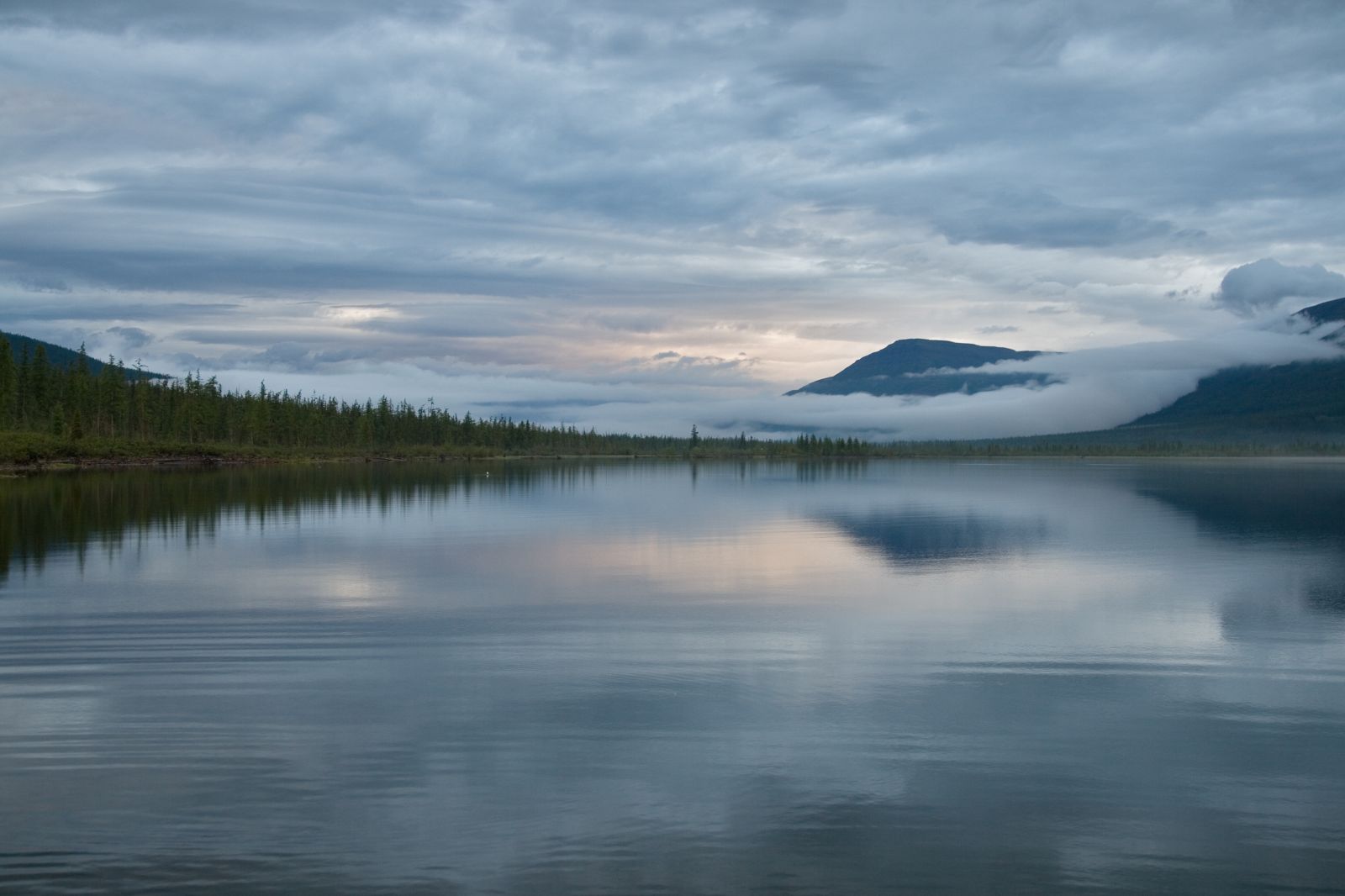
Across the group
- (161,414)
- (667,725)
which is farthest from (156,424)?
(667,725)

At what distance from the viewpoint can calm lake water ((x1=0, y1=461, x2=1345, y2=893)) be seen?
29.2 feet

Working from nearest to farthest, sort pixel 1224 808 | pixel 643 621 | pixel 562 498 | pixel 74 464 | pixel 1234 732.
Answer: pixel 1224 808
pixel 1234 732
pixel 643 621
pixel 562 498
pixel 74 464

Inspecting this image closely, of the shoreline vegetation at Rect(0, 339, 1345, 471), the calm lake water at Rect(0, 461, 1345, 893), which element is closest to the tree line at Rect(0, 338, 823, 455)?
the shoreline vegetation at Rect(0, 339, 1345, 471)

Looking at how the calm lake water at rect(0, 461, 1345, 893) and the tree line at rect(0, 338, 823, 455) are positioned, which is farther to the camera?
the tree line at rect(0, 338, 823, 455)

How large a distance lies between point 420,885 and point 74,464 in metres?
112

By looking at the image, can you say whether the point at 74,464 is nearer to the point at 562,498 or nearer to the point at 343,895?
the point at 562,498

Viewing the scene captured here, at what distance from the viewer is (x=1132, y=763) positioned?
11.4 meters

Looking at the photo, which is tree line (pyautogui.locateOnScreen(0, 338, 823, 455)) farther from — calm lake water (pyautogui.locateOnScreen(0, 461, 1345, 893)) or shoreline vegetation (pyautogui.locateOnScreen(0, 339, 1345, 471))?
calm lake water (pyautogui.locateOnScreen(0, 461, 1345, 893))

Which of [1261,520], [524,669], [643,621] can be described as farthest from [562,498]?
[524,669]

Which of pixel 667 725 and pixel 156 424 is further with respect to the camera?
pixel 156 424

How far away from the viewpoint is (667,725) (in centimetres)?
1267

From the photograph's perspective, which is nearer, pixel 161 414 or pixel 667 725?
pixel 667 725

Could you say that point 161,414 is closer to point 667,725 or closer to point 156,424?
point 156,424

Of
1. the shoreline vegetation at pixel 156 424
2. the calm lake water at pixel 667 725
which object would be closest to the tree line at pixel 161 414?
the shoreline vegetation at pixel 156 424
